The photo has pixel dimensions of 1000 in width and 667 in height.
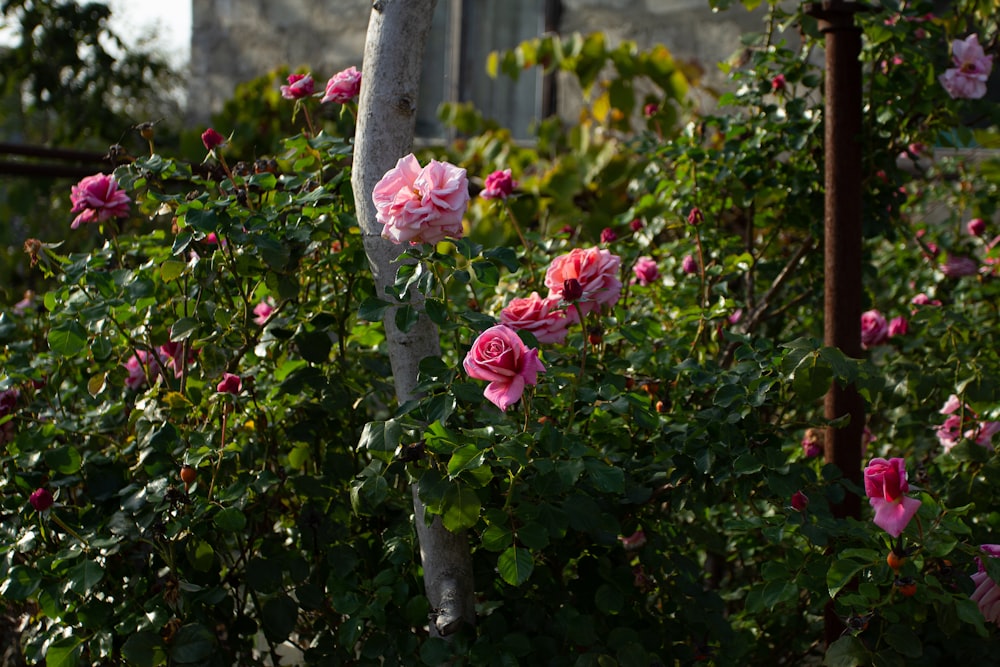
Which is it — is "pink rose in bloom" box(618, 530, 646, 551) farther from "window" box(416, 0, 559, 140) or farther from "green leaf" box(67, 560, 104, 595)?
"window" box(416, 0, 559, 140)

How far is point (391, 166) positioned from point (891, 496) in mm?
849

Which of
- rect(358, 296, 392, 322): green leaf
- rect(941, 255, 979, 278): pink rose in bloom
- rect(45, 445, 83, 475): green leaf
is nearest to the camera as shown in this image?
rect(358, 296, 392, 322): green leaf

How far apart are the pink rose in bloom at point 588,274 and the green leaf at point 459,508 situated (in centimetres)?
35

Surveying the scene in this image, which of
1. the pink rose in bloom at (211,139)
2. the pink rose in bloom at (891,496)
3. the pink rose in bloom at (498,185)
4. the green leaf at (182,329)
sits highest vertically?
the pink rose in bloom at (211,139)

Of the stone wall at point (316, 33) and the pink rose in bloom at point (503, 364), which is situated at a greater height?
the pink rose in bloom at point (503, 364)


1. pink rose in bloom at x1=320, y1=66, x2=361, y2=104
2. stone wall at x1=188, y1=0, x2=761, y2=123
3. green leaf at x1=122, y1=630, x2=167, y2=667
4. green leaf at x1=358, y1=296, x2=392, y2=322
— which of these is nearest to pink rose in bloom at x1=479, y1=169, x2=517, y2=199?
pink rose in bloom at x1=320, y1=66, x2=361, y2=104

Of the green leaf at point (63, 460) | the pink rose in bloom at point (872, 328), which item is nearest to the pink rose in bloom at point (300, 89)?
the green leaf at point (63, 460)

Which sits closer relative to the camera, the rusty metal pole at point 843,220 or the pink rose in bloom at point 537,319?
the pink rose in bloom at point 537,319

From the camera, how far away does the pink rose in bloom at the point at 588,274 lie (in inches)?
62.4

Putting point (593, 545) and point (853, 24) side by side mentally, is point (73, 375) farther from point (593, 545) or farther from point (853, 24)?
point (853, 24)

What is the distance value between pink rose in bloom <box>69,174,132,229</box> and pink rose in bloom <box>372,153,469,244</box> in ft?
2.13

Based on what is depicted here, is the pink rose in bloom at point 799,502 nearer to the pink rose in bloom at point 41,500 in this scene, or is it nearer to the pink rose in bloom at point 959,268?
the pink rose in bloom at point 41,500

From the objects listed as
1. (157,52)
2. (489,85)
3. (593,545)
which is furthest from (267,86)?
(157,52)

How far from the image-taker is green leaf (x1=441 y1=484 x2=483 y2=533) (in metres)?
1.40
